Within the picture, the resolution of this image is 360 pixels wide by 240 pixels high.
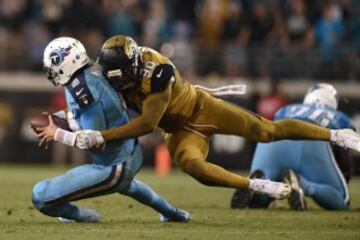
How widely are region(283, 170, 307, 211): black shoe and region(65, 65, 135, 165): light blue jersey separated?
1694mm

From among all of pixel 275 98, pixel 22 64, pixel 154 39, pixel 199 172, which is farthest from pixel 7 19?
pixel 199 172

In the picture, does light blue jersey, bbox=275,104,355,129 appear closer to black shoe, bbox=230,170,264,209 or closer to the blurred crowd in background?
black shoe, bbox=230,170,264,209

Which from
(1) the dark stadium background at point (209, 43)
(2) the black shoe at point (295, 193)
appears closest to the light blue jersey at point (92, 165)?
(2) the black shoe at point (295, 193)

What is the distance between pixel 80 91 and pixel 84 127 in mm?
248

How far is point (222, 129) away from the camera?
6832 millimetres

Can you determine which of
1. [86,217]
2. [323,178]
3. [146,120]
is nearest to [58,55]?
[146,120]

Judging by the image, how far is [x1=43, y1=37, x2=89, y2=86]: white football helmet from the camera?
628 cm

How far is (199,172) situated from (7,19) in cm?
819

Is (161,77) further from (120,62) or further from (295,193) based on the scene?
(295,193)

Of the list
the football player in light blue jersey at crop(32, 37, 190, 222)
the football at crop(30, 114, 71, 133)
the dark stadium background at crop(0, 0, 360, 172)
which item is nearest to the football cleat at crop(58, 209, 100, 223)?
the football player in light blue jersey at crop(32, 37, 190, 222)

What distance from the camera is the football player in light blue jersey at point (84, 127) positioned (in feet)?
20.3

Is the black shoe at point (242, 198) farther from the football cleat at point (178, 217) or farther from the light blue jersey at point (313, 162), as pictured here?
the football cleat at point (178, 217)

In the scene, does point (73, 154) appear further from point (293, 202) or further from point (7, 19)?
point (293, 202)

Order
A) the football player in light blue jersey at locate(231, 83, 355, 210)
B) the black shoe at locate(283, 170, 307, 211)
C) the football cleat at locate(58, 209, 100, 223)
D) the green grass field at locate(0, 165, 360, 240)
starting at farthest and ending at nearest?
the football player in light blue jersey at locate(231, 83, 355, 210) → the black shoe at locate(283, 170, 307, 211) → the football cleat at locate(58, 209, 100, 223) → the green grass field at locate(0, 165, 360, 240)
